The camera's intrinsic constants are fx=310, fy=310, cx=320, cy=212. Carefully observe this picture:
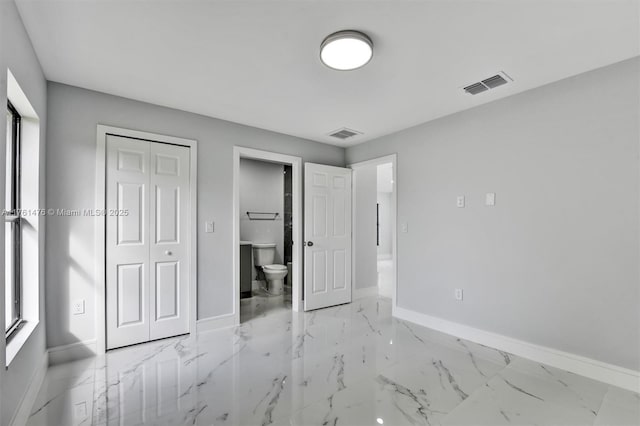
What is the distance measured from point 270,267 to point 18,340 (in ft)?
10.8

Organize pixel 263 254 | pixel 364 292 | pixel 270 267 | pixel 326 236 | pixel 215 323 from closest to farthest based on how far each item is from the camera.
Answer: pixel 215 323
pixel 326 236
pixel 364 292
pixel 270 267
pixel 263 254

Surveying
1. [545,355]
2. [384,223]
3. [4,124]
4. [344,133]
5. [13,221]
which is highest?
[344,133]

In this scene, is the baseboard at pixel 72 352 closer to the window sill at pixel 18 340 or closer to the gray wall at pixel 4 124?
the gray wall at pixel 4 124

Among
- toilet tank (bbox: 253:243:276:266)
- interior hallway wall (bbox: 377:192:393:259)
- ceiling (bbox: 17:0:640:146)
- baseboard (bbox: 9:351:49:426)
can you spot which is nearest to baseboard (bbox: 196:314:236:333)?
baseboard (bbox: 9:351:49:426)

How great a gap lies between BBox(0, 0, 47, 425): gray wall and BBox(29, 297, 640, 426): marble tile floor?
0.25 m

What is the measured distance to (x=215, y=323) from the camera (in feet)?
11.1

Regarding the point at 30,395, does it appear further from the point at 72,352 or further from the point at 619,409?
the point at 619,409

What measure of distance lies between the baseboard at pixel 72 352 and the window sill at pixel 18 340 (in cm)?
54

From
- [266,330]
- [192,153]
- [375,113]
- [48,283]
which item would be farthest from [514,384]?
[48,283]

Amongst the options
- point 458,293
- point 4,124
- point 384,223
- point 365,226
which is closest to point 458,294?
point 458,293

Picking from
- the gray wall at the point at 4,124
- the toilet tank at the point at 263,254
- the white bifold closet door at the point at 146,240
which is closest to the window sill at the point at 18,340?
the gray wall at the point at 4,124

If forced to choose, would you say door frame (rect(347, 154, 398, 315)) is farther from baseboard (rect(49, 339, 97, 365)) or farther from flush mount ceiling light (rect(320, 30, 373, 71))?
baseboard (rect(49, 339, 97, 365))

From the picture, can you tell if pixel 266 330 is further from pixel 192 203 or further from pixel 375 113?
pixel 375 113

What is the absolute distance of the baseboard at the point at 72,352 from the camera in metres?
2.52
